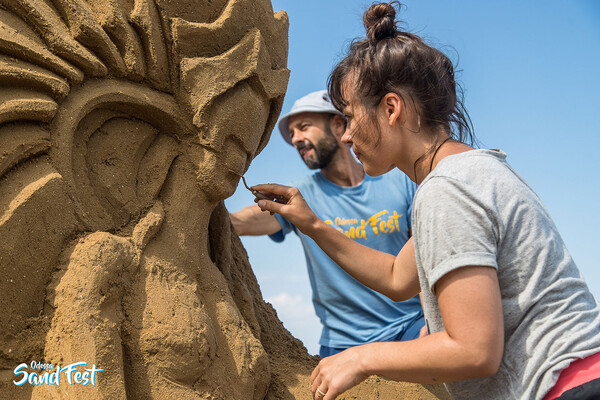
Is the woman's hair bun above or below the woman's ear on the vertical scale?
above

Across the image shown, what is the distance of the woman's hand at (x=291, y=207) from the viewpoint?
200 centimetres

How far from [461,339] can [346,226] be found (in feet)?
6.56

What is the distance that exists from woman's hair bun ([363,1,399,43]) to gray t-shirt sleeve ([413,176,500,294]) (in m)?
0.50

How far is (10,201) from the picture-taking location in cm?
156

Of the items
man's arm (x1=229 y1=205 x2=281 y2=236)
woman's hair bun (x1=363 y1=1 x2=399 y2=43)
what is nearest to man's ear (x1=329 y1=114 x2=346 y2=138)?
man's arm (x1=229 y1=205 x2=281 y2=236)

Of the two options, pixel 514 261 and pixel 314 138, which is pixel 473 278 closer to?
pixel 514 261

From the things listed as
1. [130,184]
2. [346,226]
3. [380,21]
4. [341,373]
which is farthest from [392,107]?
[346,226]

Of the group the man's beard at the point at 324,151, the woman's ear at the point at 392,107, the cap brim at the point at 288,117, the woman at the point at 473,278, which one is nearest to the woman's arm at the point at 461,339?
the woman at the point at 473,278

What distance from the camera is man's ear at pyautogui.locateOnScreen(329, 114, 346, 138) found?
3676mm

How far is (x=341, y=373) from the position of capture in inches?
50.4

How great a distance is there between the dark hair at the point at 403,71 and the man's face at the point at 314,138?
196 cm

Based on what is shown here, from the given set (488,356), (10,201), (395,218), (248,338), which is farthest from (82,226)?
(395,218)
